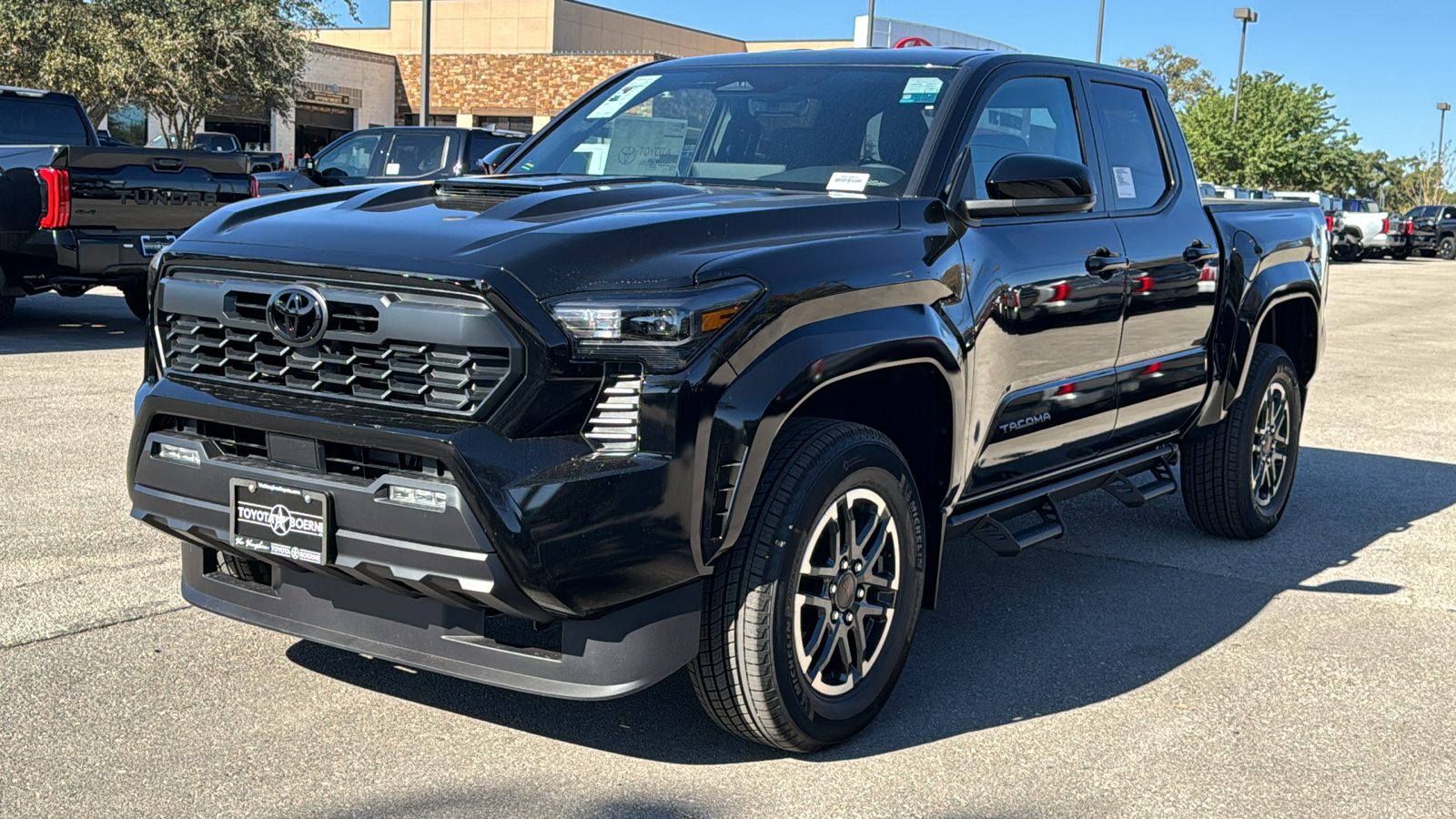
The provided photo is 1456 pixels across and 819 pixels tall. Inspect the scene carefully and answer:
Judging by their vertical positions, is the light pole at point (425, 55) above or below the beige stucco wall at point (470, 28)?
below

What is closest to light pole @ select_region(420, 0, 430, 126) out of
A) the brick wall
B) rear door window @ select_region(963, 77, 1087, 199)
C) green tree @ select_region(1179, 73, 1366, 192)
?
rear door window @ select_region(963, 77, 1087, 199)

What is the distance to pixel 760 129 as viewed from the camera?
16.0 feet

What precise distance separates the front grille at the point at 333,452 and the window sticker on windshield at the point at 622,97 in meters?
2.16

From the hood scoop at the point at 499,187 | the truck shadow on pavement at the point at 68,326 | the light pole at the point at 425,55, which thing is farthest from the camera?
the light pole at the point at 425,55

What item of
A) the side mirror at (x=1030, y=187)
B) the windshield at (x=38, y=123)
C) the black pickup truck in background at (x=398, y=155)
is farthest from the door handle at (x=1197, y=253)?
the black pickup truck in background at (x=398, y=155)

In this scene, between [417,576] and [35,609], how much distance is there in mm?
2167

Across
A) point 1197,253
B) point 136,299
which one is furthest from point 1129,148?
point 136,299

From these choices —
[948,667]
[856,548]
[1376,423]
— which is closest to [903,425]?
[856,548]

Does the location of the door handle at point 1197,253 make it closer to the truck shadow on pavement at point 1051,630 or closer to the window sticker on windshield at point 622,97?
the truck shadow on pavement at point 1051,630

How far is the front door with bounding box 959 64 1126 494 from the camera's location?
441 centimetres

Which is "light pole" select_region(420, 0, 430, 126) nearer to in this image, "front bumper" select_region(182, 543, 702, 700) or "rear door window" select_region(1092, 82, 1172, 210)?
"rear door window" select_region(1092, 82, 1172, 210)

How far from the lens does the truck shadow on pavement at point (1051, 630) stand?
161 inches

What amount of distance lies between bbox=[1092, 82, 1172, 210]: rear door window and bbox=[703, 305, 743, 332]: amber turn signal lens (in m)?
2.40

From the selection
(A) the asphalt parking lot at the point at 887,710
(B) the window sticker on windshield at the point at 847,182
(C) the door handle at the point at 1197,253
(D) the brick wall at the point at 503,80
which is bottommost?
(A) the asphalt parking lot at the point at 887,710
